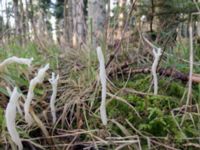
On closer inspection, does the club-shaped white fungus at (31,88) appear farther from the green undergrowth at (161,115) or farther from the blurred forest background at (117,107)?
the green undergrowth at (161,115)

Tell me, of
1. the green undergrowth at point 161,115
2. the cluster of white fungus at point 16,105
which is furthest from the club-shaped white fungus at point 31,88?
the green undergrowth at point 161,115

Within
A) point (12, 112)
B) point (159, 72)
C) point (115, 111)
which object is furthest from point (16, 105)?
point (159, 72)

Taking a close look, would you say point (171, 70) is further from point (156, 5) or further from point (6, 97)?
point (156, 5)

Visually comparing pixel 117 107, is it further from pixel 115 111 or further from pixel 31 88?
pixel 31 88

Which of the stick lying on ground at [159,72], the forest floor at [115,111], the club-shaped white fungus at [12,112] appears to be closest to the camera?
the club-shaped white fungus at [12,112]

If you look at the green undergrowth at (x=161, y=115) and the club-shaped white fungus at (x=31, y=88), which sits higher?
the club-shaped white fungus at (x=31, y=88)

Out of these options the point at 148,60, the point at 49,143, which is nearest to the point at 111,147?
the point at 49,143

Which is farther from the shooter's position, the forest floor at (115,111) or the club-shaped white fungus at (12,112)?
the forest floor at (115,111)

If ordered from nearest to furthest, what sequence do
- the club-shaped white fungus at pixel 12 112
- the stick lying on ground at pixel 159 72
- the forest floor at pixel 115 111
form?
the club-shaped white fungus at pixel 12 112
the forest floor at pixel 115 111
the stick lying on ground at pixel 159 72
